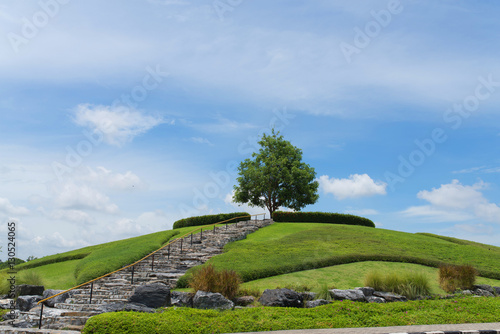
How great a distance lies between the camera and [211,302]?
1143 centimetres

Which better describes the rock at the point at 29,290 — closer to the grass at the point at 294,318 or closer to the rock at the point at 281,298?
the grass at the point at 294,318

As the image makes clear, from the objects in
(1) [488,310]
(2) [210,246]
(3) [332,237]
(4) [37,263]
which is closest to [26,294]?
(2) [210,246]

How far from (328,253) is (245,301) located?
7.32m

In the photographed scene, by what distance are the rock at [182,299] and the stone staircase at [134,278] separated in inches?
86.4

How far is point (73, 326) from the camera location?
35.6 ft

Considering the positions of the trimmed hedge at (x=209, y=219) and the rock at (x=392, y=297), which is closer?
the rock at (x=392, y=297)

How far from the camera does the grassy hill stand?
15.6 m

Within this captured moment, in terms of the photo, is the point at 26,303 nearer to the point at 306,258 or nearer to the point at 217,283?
the point at 217,283

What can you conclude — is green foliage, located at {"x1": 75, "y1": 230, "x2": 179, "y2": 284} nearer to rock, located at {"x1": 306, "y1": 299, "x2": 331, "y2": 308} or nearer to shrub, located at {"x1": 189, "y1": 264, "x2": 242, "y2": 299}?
shrub, located at {"x1": 189, "y1": 264, "x2": 242, "y2": 299}

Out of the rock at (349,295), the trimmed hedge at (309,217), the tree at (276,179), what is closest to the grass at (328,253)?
the rock at (349,295)

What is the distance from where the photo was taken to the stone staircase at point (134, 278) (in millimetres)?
11438

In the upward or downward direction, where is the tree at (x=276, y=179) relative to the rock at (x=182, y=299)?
upward

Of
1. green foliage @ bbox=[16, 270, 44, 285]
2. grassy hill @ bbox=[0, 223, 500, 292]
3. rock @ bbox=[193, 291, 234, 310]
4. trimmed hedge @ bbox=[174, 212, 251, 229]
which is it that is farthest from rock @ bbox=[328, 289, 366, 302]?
trimmed hedge @ bbox=[174, 212, 251, 229]

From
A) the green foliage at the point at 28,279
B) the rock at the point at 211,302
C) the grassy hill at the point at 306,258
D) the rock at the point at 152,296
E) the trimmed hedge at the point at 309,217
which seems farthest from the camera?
the trimmed hedge at the point at 309,217
